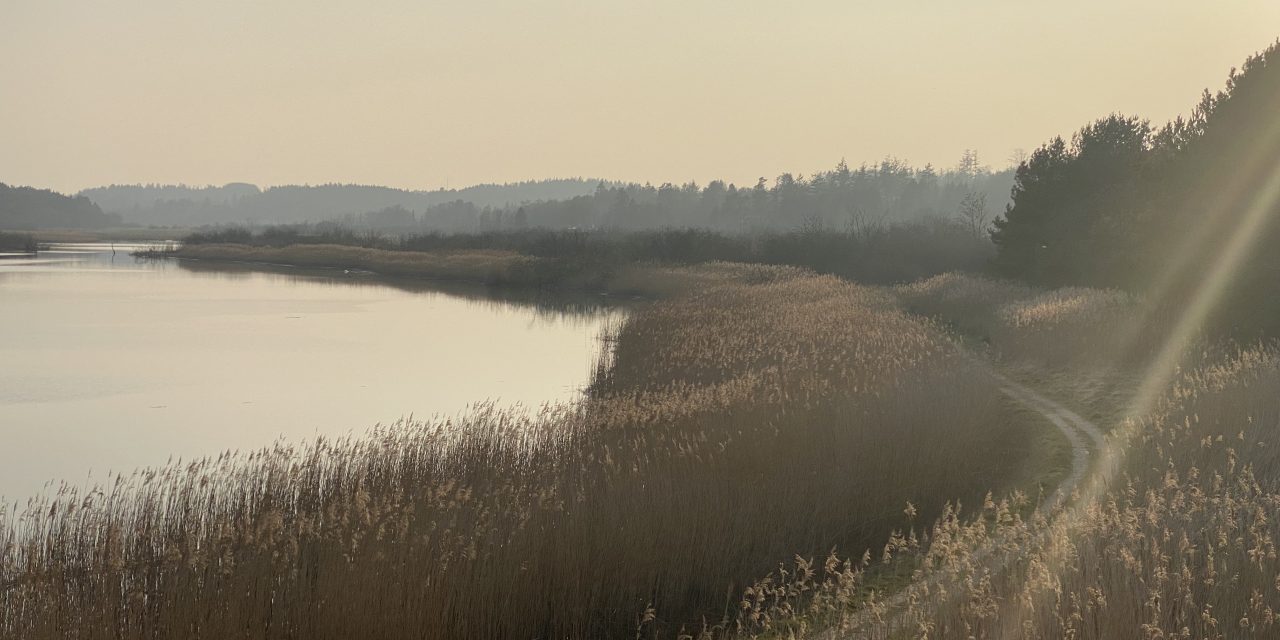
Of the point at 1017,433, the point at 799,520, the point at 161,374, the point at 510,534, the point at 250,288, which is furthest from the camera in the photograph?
the point at 250,288

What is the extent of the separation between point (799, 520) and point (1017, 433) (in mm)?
6419

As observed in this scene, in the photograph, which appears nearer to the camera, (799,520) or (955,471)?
(799,520)

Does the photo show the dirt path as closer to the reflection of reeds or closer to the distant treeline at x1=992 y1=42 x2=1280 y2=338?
the reflection of reeds

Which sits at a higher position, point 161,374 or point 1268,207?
point 1268,207

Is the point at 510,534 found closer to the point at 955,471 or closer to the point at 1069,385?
the point at 955,471

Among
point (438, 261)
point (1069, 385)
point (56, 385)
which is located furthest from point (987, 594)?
point (438, 261)

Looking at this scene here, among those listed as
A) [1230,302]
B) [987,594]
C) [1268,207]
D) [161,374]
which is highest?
[1268,207]

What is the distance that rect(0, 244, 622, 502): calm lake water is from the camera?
17562mm

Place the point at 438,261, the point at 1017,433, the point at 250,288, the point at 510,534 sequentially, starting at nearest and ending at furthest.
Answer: the point at 510,534 < the point at 1017,433 < the point at 250,288 < the point at 438,261

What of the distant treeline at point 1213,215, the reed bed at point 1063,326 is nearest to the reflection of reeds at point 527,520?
the reed bed at point 1063,326

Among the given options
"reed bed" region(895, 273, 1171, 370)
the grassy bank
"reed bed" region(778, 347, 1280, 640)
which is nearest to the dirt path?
"reed bed" region(895, 273, 1171, 370)

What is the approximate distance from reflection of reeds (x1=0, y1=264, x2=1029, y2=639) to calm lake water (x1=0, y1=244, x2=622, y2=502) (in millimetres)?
3728

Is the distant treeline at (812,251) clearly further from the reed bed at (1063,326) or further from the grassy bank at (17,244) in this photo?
the grassy bank at (17,244)

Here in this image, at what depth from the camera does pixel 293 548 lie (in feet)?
25.6
